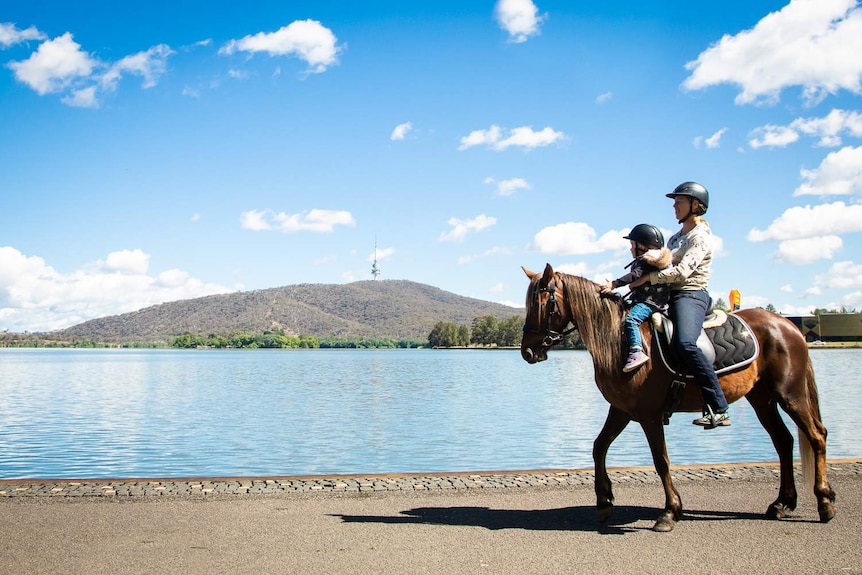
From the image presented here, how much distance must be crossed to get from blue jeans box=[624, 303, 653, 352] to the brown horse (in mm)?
121

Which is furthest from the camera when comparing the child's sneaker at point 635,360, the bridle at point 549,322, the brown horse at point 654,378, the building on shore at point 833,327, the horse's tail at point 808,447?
the building on shore at point 833,327

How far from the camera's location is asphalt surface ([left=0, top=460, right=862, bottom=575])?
239 inches

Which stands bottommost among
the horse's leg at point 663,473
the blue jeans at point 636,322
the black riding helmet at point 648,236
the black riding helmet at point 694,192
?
the horse's leg at point 663,473

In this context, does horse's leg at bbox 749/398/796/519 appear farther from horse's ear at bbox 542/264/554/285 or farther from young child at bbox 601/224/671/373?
horse's ear at bbox 542/264/554/285

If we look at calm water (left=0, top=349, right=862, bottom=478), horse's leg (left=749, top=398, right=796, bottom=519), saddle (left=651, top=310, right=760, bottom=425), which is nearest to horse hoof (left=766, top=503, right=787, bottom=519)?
horse's leg (left=749, top=398, right=796, bottom=519)

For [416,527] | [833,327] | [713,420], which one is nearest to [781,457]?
[713,420]

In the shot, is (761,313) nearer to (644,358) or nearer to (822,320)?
(644,358)

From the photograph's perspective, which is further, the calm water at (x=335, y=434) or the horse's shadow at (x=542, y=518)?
the calm water at (x=335, y=434)

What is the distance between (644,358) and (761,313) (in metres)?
1.82

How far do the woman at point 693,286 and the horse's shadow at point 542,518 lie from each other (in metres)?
1.13

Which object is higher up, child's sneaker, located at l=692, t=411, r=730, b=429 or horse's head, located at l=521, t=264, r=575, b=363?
horse's head, located at l=521, t=264, r=575, b=363

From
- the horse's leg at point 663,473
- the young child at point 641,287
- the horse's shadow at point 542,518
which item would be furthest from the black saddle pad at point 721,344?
the horse's shadow at point 542,518

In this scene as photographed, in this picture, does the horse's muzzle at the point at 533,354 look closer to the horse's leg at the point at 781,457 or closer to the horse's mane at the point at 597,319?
the horse's mane at the point at 597,319

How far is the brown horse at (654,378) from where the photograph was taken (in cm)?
745
